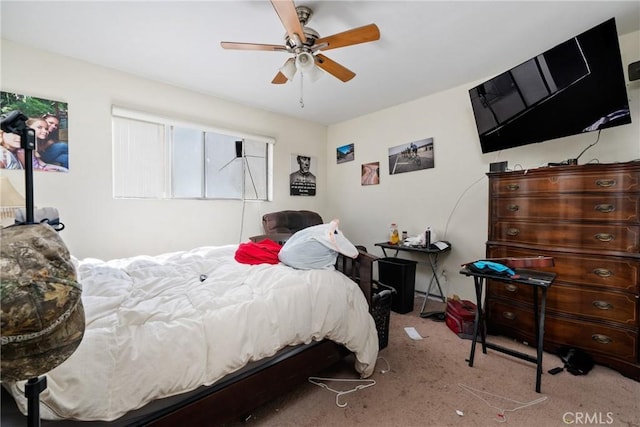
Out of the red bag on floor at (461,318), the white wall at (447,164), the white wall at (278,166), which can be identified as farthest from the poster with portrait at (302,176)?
the red bag on floor at (461,318)

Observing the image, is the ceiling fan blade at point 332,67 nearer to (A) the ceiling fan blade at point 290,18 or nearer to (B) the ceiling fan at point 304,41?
(B) the ceiling fan at point 304,41

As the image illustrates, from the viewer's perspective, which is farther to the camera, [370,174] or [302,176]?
[302,176]

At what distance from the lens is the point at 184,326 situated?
3.90ft

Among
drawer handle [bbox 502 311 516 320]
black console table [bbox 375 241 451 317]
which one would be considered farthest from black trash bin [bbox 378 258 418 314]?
drawer handle [bbox 502 311 516 320]

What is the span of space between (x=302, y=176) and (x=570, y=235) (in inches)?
129

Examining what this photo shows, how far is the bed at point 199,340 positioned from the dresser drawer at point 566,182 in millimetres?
1450

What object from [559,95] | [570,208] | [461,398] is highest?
[559,95]

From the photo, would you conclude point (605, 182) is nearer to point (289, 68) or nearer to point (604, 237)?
point (604, 237)

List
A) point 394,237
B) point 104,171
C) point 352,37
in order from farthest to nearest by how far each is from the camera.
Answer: point 394,237
point 104,171
point 352,37

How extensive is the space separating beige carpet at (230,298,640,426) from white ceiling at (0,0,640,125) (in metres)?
2.53

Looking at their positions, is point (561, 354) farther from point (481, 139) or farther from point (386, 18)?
point (386, 18)

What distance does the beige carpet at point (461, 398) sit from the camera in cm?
147

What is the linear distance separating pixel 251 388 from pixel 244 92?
310cm

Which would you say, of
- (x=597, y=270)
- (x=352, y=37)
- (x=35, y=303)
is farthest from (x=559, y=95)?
(x=35, y=303)
